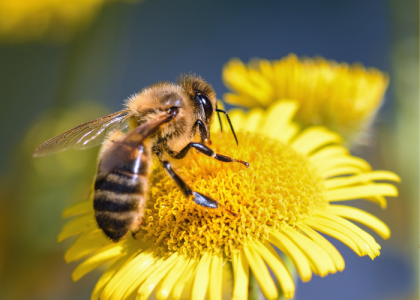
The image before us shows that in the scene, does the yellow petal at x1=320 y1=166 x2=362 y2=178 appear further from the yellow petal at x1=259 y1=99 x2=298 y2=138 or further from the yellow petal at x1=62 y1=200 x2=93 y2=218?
the yellow petal at x1=62 y1=200 x2=93 y2=218

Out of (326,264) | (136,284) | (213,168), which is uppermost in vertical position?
(213,168)

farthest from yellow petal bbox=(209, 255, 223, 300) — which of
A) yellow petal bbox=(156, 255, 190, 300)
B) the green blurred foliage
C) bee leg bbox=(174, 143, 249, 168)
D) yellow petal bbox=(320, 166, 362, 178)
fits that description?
the green blurred foliage

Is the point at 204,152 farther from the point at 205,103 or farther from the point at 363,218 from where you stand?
the point at 363,218

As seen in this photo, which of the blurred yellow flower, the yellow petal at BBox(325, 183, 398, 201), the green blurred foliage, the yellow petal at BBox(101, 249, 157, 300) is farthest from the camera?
the blurred yellow flower

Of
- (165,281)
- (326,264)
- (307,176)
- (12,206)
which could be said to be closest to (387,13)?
(307,176)

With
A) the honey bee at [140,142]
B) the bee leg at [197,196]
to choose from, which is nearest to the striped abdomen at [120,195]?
the honey bee at [140,142]

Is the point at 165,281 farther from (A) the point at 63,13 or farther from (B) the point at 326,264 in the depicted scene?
(A) the point at 63,13

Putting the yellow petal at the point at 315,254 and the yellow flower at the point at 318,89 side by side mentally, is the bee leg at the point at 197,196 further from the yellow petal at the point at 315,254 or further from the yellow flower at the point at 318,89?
the yellow flower at the point at 318,89

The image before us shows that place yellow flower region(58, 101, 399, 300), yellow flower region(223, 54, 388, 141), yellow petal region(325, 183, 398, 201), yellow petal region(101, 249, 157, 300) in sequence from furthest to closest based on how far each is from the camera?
1. yellow flower region(223, 54, 388, 141)
2. yellow petal region(325, 183, 398, 201)
3. yellow petal region(101, 249, 157, 300)
4. yellow flower region(58, 101, 399, 300)
